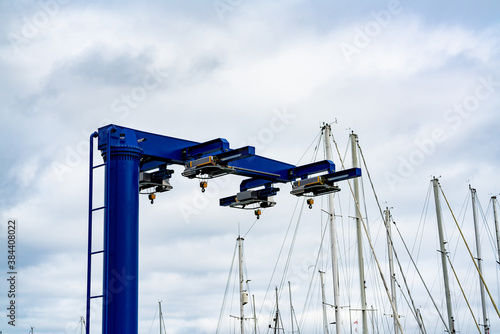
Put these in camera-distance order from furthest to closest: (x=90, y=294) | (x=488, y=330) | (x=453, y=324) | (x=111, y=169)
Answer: (x=488, y=330) → (x=453, y=324) → (x=111, y=169) → (x=90, y=294)

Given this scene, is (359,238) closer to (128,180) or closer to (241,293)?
(241,293)

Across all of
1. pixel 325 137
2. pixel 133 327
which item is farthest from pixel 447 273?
pixel 133 327

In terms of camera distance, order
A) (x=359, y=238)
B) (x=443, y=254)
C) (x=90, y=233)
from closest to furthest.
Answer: (x=90, y=233)
(x=359, y=238)
(x=443, y=254)

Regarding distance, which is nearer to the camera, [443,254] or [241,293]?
[443,254]

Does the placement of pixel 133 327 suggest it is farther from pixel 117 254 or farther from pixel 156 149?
pixel 156 149

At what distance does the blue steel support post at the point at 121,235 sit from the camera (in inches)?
567

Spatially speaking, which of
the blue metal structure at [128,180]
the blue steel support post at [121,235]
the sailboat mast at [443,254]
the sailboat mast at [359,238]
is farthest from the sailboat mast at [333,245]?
the blue steel support post at [121,235]

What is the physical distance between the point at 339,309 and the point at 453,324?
8.00 meters

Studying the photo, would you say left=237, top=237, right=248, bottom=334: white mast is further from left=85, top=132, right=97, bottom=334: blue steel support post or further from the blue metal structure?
left=85, top=132, right=97, bottom=334: blue steel support post

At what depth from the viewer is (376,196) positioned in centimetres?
3081

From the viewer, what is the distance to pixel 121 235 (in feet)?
48.6

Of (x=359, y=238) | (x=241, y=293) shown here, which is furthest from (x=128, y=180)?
(x=241, y=293)

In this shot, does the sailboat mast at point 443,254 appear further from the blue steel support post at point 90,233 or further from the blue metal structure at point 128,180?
the blue steel support post at point 90,233

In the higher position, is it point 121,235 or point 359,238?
point 359,238
